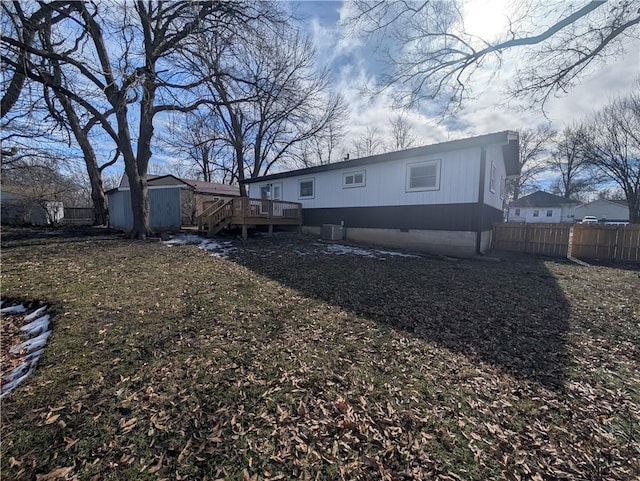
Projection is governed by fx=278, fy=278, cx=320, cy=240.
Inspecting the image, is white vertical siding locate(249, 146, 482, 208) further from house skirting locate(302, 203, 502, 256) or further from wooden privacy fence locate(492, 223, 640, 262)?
wooden privacy fence locate(492, 223, 640, 262)

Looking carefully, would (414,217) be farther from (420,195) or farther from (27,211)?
(27,211)

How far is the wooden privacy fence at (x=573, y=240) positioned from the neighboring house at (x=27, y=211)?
27.7 metres

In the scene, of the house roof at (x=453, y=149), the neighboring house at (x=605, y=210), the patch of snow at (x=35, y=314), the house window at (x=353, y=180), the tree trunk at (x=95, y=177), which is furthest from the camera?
the neighboring house at (x=605, y=210)

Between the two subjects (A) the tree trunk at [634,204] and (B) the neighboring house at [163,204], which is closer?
(B) the neighboring house at [163,204]

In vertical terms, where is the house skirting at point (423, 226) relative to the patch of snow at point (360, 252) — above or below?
above

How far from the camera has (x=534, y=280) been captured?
6.55m

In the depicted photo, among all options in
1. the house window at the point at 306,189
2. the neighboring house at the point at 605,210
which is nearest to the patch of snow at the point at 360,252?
the house window at the point at 306,189

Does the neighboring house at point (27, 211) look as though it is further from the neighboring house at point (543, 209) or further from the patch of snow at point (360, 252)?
the neighboring house at point (543, 209)

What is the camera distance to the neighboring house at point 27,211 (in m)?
19.4

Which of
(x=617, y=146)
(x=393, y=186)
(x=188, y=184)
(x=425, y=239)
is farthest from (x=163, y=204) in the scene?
(x=617, y=146)

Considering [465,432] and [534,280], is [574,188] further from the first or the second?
[465,432]

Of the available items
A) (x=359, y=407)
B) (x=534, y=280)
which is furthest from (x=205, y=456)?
(x=534, y=280)

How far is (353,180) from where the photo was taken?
12297 mm

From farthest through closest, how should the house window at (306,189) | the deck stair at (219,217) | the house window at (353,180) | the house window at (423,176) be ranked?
the house window at (306,189) < the deck stair at (219,217) < the house window at (353,180) < the house window at (423,176)
